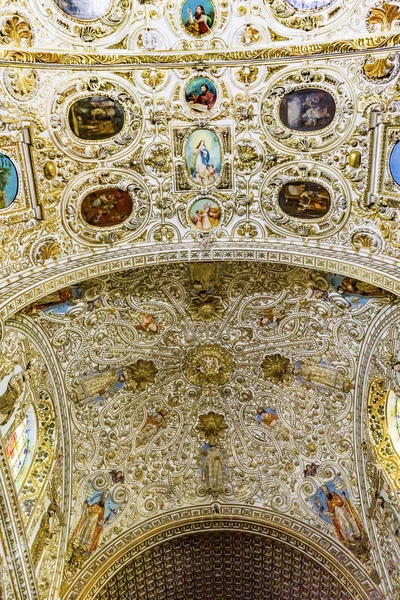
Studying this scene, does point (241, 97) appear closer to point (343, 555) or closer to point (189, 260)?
point (189, 260)

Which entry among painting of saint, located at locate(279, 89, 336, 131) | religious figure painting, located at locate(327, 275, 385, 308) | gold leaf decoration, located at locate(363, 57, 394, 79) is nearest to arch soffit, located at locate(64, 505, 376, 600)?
religious figure painting, located at locate(327, 275, 385, 308)

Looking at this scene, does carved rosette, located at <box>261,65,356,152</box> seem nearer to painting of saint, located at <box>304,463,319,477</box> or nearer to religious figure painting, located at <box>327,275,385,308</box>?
religious figure painting, located at <box>327,275,385,308</box>

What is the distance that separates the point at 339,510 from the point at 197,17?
12807mm

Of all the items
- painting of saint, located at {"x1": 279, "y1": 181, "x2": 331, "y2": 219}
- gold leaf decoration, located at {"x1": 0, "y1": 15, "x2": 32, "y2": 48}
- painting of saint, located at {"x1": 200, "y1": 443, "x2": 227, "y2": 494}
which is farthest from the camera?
painting of saint, located at {"x1": 200, "y1": 443, "x2": 227, "y2": 494}

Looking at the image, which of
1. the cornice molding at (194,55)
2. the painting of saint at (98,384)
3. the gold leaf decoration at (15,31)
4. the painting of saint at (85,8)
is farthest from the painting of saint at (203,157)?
the painting of saint at (98,384)

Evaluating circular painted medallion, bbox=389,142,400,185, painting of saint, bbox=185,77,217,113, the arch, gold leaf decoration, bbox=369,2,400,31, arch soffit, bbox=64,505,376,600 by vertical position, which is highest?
gold leaf decoration, bbox=369,2,400,31

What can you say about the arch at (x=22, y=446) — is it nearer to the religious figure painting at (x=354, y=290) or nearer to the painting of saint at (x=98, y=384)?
the painting of saint at (x=98, y=384)

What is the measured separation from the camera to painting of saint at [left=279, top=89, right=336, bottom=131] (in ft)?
39.8

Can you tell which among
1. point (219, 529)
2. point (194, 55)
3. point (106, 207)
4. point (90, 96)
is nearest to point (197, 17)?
Result: point (194, 55)

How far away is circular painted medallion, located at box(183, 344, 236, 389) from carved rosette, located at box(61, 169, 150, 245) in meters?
4.19

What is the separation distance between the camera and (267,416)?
1647cm

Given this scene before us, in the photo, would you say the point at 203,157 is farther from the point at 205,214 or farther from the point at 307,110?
the point at 307,110

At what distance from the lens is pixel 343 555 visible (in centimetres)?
1553

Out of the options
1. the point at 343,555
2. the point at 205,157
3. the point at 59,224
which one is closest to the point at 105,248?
the point at 59,224
